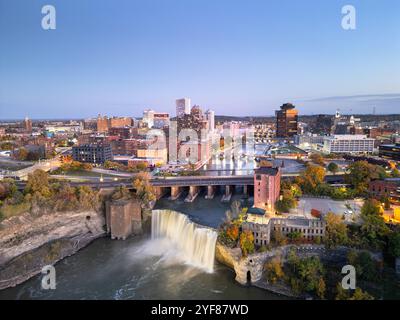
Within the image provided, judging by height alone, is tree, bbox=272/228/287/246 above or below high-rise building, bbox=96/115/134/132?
below

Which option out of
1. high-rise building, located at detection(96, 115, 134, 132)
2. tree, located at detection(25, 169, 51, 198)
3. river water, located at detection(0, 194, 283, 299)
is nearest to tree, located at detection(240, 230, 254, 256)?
river water, located at detection(0, 194, 283, 299)

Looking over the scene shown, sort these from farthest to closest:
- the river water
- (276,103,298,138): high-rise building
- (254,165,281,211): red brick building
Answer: (276,103,298,138): high-rise building, (254,165,281,211): red brick building, the river water

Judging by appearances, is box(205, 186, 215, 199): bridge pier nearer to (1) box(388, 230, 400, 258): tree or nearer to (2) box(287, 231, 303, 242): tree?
(2) box(287, 231, 303, 242): tree

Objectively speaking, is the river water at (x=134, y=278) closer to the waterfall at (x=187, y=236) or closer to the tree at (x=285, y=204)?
the waterfall at (x=187, y=236)

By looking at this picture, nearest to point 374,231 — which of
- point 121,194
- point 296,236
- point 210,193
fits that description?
point 296,236

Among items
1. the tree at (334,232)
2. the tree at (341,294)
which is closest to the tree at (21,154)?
the tree at (334,232)
